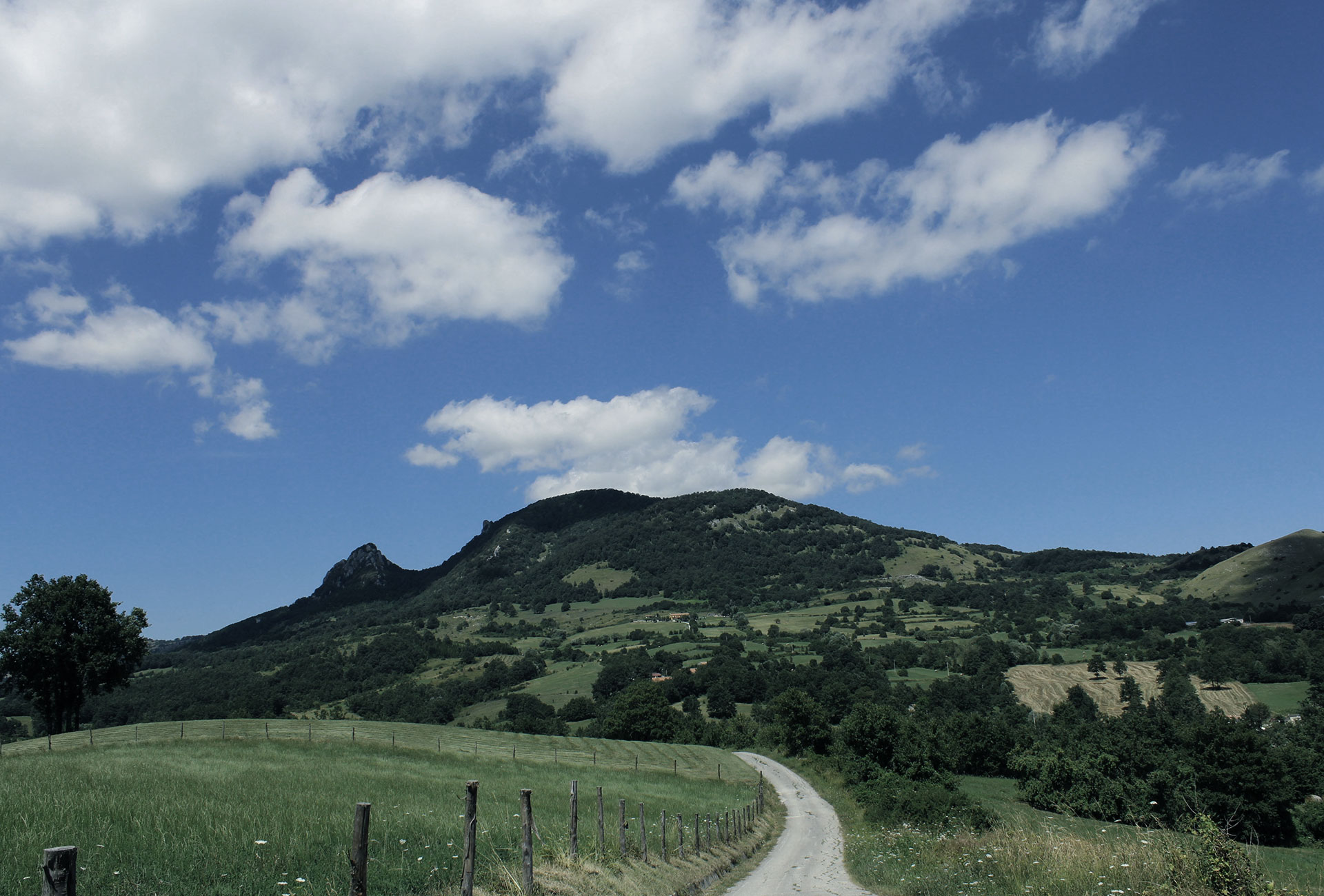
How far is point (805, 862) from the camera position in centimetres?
2481

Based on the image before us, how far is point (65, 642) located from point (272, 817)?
5677 centimetres

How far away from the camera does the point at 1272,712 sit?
379ft

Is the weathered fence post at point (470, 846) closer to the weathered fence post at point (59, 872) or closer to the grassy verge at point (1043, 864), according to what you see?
the weathered fence post at point (59, 872)

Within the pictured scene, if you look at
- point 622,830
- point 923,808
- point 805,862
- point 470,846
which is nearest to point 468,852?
point 470,846

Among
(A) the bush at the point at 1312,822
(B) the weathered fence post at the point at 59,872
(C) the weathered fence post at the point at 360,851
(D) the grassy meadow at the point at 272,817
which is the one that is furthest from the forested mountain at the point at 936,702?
(B) the weathered fence post at the point at 59,872

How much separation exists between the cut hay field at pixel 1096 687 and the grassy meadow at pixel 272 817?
11426cm

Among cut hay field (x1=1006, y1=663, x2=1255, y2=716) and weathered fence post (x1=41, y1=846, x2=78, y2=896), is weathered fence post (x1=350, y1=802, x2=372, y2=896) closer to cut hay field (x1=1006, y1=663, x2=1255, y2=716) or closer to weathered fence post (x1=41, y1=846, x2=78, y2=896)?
weathered fence post (x1=41, y1=846, x2=78, y2=896)

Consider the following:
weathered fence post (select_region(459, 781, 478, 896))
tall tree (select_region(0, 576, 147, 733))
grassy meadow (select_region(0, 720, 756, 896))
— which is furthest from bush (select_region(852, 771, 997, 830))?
tall tree (select_region(0, 576, 147, 733))

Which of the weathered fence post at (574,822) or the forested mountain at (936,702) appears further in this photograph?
the forested mountain at (936,702)

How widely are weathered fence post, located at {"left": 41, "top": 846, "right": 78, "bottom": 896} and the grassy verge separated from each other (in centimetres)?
1375

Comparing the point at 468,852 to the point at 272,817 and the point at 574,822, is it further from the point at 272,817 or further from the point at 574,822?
the point at 272,817

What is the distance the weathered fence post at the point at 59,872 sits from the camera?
4.39 m

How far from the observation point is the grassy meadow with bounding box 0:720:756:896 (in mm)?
10430

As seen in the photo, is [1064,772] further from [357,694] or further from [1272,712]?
[357,694]
